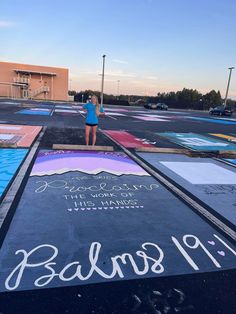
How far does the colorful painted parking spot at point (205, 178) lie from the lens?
15.3 feet

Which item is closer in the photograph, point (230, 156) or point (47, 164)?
point (47, 164)

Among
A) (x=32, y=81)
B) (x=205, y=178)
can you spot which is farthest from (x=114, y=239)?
(x=32, y=81)

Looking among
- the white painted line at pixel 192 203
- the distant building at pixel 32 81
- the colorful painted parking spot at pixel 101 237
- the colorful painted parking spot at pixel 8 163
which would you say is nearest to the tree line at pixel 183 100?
the distant building at pixel 32 81

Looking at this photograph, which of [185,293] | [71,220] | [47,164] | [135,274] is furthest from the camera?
[47,164]

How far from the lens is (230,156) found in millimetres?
8820

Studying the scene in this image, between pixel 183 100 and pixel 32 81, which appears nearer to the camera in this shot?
pixel 32 81

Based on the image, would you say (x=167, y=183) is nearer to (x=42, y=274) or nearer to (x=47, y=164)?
(x=47, y=164)

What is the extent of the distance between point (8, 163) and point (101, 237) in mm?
4066

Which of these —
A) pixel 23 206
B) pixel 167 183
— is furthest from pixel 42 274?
pixel 167 183

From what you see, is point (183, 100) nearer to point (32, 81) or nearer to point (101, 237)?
point (32, 81)

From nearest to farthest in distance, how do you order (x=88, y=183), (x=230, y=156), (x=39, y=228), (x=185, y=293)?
(x=185, y=293)
(x=39, y=228)
(x=88, y=183)
(x=230, y=156)

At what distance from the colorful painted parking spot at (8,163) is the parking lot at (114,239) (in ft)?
0.12

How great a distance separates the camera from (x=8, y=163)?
21.5 ft

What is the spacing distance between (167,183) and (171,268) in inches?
117
